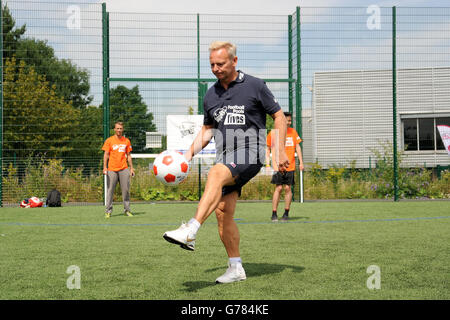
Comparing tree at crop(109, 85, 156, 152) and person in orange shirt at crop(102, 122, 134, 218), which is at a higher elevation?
tree at crop(109, 85, 156, 152)

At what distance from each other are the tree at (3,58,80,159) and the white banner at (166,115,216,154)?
9.75ft

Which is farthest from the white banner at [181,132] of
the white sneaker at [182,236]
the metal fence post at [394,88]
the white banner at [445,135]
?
the white sneaker at [182,236]

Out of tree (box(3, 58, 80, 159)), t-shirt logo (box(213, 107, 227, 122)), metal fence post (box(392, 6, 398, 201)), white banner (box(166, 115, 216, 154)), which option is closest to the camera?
t-shirt logo (box(213, 107, 227, 122))

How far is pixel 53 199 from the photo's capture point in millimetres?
14383

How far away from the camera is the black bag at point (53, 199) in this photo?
14391 millimetres

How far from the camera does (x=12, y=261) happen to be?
5.57 meters

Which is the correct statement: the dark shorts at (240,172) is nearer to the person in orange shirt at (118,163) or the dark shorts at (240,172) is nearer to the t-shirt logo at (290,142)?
the t-shirt logo at (290,142)

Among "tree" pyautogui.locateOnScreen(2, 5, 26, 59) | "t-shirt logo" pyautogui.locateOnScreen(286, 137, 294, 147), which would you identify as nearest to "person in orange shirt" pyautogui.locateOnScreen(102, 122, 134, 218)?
"t-shirt logo" pyautogui.locateOnScreen(286, 137, 294, 147)

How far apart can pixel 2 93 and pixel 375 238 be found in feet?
39.6

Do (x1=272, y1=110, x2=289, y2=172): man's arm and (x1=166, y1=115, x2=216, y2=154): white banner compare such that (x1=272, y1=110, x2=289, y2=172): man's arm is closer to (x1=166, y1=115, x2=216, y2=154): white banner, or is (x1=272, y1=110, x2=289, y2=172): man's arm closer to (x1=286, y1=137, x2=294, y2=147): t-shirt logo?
(x1=286, y1=137, x2=294, y2=147): t-shirt logo

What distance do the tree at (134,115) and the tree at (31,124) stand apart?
144 cm

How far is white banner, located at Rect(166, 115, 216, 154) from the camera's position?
49.1ft

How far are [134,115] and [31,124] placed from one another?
3.09 metres
